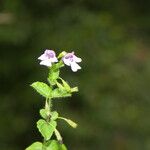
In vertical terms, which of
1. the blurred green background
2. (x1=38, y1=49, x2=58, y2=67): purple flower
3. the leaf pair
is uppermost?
the blurred green background

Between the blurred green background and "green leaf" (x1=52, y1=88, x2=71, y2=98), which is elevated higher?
the blurred green background

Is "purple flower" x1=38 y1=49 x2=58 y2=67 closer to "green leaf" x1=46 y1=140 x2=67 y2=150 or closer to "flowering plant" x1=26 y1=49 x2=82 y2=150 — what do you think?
"flowering plant" x1=26 y1=49 x2=82 y2=150

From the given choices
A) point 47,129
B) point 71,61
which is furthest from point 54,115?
point 71,61

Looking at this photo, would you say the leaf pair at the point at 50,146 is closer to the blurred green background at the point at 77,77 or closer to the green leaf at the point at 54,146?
the green leaf at the point at 54,146

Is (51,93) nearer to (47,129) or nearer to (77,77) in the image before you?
(47,129)

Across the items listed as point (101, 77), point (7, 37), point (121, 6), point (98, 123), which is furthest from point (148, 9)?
point (7, 37)

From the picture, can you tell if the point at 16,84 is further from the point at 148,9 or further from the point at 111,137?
the point at 148,9

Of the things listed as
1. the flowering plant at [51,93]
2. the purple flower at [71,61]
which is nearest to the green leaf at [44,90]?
the flowering plant at [51,93]

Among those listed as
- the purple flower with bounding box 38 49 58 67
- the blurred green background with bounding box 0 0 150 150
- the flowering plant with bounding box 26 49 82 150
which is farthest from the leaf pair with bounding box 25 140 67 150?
the blurred green background with bounding box 0 0 150 150
